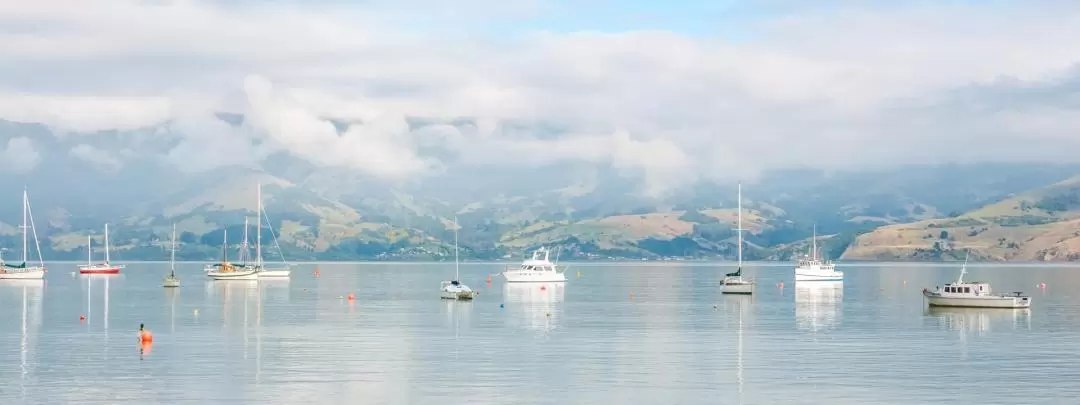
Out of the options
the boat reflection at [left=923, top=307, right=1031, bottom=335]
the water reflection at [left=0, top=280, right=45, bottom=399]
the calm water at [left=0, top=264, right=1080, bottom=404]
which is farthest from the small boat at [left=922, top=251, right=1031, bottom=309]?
the water reflection at [left=0, top=280, right=45, bottom=399]

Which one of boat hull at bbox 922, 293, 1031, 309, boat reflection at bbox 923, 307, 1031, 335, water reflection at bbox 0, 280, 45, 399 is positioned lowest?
water reflection at bbox 0, 280, 45, 399

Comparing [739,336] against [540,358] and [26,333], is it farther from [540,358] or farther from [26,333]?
[26,333]

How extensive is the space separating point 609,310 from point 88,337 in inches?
3053

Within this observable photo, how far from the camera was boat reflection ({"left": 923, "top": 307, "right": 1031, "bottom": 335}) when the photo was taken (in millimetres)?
140200

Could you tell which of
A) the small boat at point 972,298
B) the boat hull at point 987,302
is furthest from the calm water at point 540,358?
the small boat at point 972,298

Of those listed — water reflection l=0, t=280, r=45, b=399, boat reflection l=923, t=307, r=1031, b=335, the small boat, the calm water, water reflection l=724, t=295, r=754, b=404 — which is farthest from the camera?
the small boat

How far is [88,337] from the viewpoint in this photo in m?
123

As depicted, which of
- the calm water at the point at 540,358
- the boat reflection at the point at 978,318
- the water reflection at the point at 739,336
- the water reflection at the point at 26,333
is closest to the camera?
the calm water at the point at 540,358

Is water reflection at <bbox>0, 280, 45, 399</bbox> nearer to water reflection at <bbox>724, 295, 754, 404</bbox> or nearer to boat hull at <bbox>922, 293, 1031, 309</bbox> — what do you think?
water reflection at <bbox>724, 295, 754, 404</bbox>

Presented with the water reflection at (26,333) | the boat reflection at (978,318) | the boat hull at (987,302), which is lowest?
the water reflection at (26,333)

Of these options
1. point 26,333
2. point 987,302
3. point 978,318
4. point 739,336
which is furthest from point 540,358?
point 987,302

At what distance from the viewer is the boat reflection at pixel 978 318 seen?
140m

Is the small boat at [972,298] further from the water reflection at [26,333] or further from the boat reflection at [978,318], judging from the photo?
the water reflection at [26,333]

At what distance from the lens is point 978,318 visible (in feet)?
515
